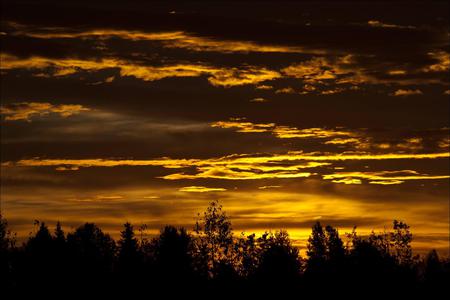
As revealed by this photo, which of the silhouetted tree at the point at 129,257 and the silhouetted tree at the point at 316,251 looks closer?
the silhouetted tree at the point at 129,257

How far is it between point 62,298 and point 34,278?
5.33 metres

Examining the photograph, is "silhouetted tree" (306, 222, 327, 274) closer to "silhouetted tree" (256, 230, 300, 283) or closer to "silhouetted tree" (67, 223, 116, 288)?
"silhouetted tree" (256, 230, 300, 283)

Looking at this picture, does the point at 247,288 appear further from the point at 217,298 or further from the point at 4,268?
the point at 4,268

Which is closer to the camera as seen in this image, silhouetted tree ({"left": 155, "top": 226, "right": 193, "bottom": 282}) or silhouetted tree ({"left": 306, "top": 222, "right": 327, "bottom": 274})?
silhouetted tree ({"left": 155, "top": 226, "right": 193, "bottom": 282})

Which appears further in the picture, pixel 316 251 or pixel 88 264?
pixel 316 251

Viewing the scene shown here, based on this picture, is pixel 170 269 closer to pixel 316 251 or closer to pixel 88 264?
pixel 88 264

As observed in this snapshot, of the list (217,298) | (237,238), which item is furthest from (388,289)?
(237,238)

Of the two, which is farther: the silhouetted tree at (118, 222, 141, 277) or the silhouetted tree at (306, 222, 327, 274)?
the silhouetted tree at (306, 222, 327, 274)

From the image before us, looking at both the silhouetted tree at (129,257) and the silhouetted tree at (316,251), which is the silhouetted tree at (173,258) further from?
the silhouetted tree at (316,251)

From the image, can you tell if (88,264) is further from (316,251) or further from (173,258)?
(316,251)

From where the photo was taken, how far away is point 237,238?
190 metres

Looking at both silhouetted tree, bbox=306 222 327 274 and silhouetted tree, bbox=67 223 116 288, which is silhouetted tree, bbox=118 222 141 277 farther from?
silhouetted tree, bbox=306 222 327 274

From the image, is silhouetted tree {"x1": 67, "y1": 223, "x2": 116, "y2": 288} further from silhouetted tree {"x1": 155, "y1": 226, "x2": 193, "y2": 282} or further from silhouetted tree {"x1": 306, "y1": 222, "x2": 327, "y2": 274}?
silhouetted tree {"x1": 306, "y1": 222, "x2": 327, "y2": 274}

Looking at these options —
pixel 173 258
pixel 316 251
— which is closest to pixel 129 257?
pixel 173 258
